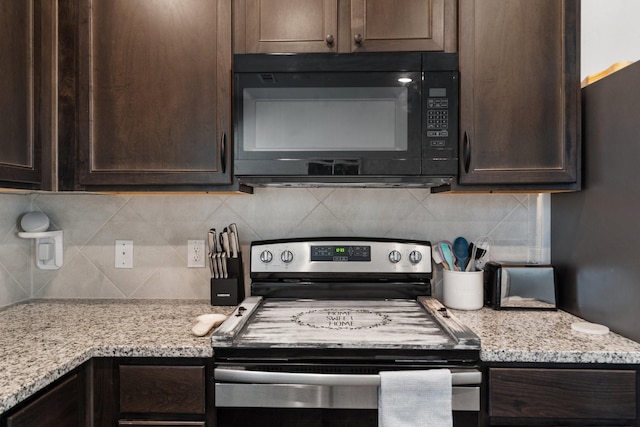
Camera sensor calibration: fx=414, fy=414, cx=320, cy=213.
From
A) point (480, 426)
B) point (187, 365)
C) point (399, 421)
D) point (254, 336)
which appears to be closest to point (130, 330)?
point (187, 365)

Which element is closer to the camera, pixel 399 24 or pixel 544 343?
pixel 544 343

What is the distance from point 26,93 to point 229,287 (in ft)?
3.15

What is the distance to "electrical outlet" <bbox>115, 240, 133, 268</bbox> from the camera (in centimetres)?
179

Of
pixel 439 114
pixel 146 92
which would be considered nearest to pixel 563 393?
pixel 439 114

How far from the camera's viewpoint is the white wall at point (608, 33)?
1493mm

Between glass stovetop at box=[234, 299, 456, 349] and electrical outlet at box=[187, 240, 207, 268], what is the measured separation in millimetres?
360

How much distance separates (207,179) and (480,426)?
1.15m

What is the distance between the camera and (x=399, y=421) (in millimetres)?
1094

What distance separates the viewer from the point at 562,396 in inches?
45.1

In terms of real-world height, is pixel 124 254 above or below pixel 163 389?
above

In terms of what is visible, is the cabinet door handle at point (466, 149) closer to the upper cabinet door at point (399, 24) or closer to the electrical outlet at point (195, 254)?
the upper cabinet door at point (399, 24)

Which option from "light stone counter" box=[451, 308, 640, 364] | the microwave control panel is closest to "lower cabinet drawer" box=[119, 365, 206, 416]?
"light stone counter" box=[451, 308, 640, 364]

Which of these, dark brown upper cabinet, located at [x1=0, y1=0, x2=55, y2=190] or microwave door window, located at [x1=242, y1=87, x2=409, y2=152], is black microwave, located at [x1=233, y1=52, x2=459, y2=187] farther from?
dark brown upper cabinet, located at [x1=0, y1=0, x2=55, y2=190]

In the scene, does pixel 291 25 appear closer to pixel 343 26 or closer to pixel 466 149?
pixel 343 26
